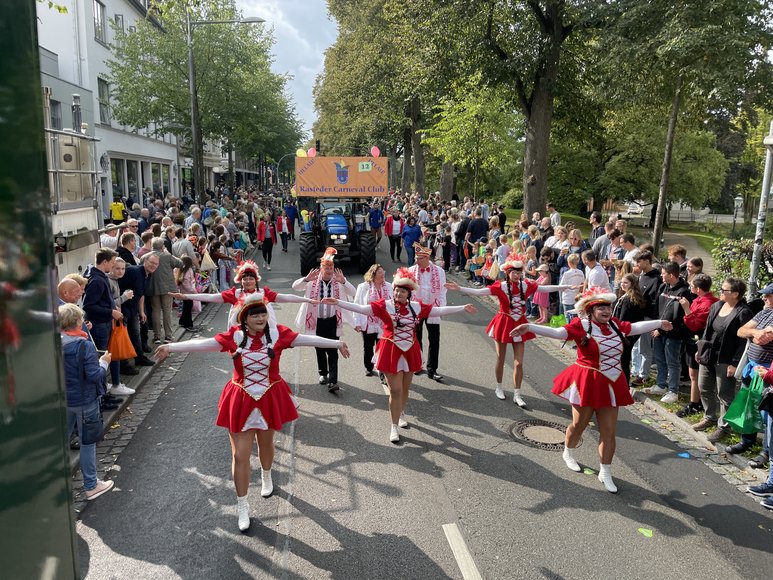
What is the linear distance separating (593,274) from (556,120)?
14.0 m

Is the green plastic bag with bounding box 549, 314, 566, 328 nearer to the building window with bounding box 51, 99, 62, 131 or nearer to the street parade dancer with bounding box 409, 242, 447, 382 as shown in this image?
the street parade dancer with bounding box 409, 242, 447, 382

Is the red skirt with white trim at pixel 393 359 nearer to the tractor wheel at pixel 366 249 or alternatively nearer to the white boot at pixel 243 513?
the white boot at pixel 243 513

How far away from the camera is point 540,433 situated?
279 inches

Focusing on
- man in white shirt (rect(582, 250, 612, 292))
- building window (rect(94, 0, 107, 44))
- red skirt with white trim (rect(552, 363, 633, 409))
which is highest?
building window (rect(94, 0, 107, 44))

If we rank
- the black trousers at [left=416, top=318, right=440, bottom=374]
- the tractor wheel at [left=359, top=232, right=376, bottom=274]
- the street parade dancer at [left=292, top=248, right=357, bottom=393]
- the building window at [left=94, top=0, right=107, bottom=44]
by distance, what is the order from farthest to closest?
the building window at [left=94, top=0, right=107, bottom=44] < the tractor wheel at [left=359, top=232, right=376, bottom=274] < the black trousers at [left=416, top=318, right=440, bottom=374] < the street parade dancer at [left=292, top=248, right=357, bottom=393]

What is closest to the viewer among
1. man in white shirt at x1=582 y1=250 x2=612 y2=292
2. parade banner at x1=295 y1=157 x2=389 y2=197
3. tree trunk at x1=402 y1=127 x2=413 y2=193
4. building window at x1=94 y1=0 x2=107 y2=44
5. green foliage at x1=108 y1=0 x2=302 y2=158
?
man in white shirt at x1=582 y1=250 x2=612 y2=292

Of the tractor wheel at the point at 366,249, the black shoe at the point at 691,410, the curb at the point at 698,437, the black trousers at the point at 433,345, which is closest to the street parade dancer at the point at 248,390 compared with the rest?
the black trousers at the point at 433,345

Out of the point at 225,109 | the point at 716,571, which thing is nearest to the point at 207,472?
the point at 716,571

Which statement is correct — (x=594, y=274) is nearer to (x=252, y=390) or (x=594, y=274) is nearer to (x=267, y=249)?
(x=252, y=390)

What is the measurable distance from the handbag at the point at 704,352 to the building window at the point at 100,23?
32541 millimetres

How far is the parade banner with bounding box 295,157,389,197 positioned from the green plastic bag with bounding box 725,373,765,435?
1402 cm

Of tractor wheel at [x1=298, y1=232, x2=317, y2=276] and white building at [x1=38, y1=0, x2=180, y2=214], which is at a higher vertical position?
white building at [x1=38, y1=0, x2=180, y2=214]

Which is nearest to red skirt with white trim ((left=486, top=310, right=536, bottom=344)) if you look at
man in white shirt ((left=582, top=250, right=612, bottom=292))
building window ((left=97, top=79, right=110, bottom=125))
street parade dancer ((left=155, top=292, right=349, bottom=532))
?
man in white shirt ((left=582, top=250, right=612, bottom=292))

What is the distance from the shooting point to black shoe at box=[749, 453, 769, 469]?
20.3 feet
